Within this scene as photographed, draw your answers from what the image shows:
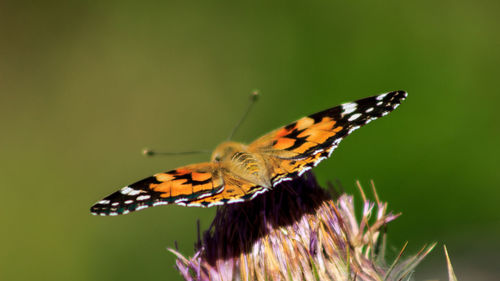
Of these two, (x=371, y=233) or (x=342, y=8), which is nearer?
(x=371, y=233)

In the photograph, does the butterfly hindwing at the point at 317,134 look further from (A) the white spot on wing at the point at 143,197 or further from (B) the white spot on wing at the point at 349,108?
(A) the white spot on wing at the point at 143,197

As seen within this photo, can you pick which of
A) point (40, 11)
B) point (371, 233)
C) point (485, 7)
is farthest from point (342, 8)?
point (40, 11)

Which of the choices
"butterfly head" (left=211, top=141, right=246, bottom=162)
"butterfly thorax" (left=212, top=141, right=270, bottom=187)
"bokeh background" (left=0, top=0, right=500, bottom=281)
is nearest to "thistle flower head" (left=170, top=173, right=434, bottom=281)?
"butterfly thorax" (left=212, top=141, right=270, bottom=187)

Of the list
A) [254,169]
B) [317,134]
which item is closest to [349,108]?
[317,134]

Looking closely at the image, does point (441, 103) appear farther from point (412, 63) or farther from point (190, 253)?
point (190, 253)

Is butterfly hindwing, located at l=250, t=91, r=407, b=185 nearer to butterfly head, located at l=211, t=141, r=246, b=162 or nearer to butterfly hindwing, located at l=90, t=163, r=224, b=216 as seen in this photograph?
butterfly head, located at l=211, t=141, r=246, b=162

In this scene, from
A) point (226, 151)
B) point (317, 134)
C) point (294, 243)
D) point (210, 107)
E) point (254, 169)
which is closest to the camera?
point (294, 243)

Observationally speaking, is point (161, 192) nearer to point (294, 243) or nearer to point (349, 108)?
point (294, 243)
